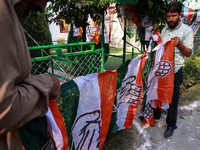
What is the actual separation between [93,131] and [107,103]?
1.11 ft

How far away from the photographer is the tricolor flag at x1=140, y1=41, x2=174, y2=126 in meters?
2.57

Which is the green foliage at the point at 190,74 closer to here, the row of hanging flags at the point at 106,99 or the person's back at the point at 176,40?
the person's back at the point at 176,40

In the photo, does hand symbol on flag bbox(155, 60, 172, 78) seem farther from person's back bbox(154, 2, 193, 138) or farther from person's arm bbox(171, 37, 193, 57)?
person's arm bbox(171, 37, 193, 57)

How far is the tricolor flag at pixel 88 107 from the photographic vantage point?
4.80 ft

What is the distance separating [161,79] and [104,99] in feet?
4.33

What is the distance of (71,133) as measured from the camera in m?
1.53

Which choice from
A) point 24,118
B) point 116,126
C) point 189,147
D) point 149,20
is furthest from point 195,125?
point 24,118

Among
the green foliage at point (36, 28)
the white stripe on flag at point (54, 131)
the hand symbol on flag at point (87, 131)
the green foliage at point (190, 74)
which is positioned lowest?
the green foliage at point (190, 74)

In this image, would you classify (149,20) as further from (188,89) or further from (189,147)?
(189,147)

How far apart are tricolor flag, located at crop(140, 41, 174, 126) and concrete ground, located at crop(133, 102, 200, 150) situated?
0.46 m

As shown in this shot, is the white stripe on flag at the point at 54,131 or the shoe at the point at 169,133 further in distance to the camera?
the shoe at the point at 169,133

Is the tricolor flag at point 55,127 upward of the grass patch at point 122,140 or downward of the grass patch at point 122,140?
upward

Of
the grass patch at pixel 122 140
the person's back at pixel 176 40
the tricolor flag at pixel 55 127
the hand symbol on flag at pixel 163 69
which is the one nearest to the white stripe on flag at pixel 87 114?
the tricolor flag at pixel 55 127

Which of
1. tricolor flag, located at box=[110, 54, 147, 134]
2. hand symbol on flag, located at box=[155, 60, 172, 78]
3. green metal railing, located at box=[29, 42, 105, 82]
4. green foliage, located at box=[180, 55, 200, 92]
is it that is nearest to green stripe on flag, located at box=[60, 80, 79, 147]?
tricolor flag, located at box=[110, 54, 147, 134]
